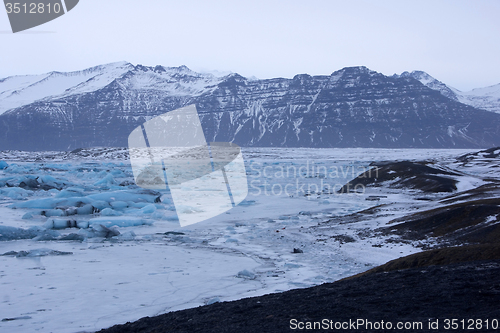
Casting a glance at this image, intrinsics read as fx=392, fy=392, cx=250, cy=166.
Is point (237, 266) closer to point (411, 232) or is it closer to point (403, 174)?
point (411, 232)

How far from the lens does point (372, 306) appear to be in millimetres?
4953

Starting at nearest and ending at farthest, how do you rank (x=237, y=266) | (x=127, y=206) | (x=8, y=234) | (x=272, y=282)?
(x=272, y=282) < (x=237, y=266) < (x=8, y=234) < (x=127, y=206)

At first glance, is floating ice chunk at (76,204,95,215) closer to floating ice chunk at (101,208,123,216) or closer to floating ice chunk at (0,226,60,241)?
floating ice chunk at (101,208,123,216)

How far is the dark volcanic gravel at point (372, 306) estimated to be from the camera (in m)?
4.48

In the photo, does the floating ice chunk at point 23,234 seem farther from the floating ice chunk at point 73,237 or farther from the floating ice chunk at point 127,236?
the floating ice chunk at point 127,236

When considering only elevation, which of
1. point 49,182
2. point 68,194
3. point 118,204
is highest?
point 49,182

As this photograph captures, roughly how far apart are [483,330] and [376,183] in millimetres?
28433

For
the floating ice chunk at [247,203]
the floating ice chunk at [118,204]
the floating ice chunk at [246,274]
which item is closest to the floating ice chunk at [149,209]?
the floating ice chunk at [118,204]

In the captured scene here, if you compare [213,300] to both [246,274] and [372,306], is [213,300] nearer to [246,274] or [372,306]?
[246,274]

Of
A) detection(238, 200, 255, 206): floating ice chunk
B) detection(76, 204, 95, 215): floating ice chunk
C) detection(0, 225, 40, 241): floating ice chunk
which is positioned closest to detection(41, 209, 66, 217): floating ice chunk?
detection(76, 204, 95, 215): floating ice chunk

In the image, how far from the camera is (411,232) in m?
12.2

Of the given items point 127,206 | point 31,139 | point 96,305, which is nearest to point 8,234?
point 96,305

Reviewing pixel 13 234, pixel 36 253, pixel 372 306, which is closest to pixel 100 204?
pixel 13 234

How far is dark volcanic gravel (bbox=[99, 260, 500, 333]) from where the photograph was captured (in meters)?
4.48
